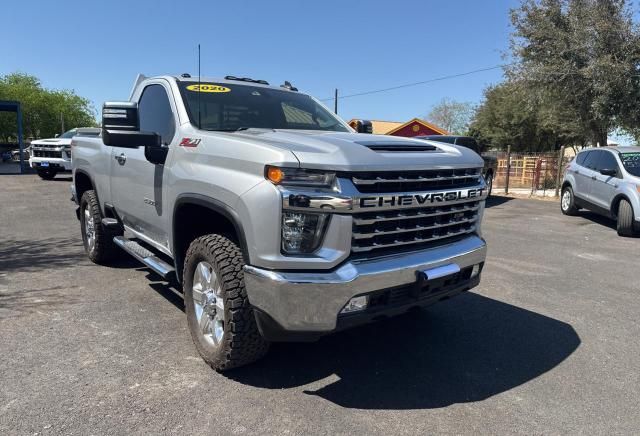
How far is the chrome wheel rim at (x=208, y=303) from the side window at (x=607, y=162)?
9.12 metres

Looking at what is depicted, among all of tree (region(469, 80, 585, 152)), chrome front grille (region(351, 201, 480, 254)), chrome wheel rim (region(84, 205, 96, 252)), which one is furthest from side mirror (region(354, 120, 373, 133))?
tree (region(469, 80, 585, 152))

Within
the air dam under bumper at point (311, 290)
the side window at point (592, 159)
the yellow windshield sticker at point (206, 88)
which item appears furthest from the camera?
the side window at point (592, 159)

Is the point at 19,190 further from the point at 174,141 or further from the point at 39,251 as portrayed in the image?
the point at 174,141

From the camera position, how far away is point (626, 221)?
29.2 ft

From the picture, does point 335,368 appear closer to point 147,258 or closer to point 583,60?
point 147,258

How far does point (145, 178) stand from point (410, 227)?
2349mm

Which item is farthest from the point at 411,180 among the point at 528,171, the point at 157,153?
the point at 528,171

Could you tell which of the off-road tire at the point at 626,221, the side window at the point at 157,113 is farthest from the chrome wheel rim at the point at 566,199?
the side window at the point at 157,113

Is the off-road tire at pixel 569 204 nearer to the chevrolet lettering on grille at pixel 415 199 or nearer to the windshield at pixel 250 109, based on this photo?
the windshield at pixel 250 109

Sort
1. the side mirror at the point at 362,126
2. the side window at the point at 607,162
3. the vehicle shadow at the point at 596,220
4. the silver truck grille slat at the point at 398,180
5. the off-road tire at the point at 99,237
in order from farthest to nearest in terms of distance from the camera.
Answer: the vehicle shadow at the point at 596,220 → the side window at the point at 607,162 → the off-road tire at the point at 99,237 → the side mirror at the point at 362,126 → the silver truck grille slat at the point at 398,180

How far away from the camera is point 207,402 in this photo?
2949mm

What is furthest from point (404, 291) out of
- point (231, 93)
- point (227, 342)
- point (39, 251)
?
point (39, 251)

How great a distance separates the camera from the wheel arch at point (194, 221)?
10.3 ft

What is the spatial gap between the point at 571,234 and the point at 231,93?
7.39 m
